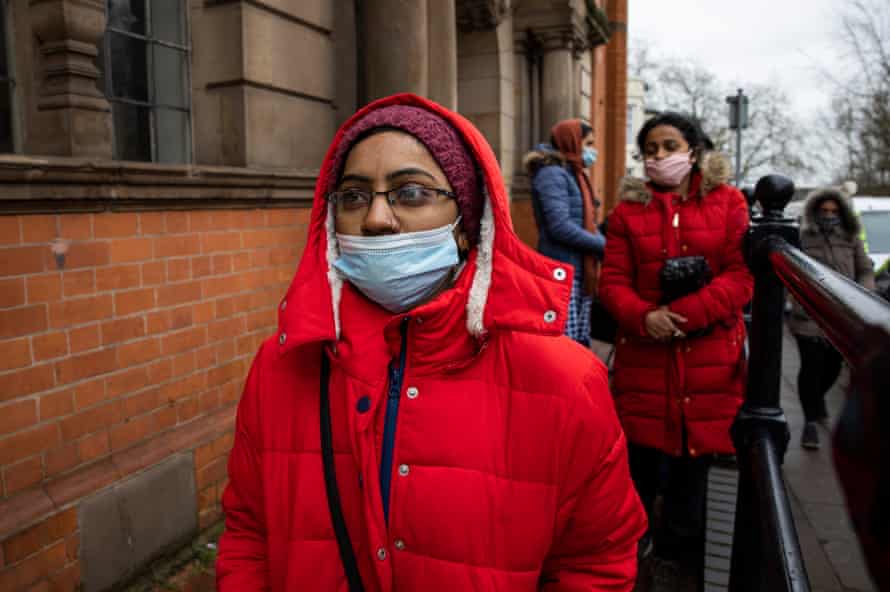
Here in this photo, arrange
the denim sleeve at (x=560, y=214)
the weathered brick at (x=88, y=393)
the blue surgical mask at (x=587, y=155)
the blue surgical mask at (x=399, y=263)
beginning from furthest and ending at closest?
the blue surgical mask at (x=587, y=155)
the denim sleeve at (x=560, y=214)
the weathered brick at (x=88, y=393)
the blue surgical mask at (x=399, y=263)

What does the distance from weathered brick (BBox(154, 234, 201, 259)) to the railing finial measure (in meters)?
2.54

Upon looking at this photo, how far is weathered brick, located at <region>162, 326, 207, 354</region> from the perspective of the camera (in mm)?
3436

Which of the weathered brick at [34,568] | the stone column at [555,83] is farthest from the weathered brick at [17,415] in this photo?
the stone column at [555,83]

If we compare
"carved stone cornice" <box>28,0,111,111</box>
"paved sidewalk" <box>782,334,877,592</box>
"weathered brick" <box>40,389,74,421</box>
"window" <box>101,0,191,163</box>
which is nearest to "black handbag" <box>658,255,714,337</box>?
"paved sidewalk" <box>782,334,877,592</box>

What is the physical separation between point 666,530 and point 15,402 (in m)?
2.74

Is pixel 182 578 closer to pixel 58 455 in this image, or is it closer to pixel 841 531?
pixel 58 455

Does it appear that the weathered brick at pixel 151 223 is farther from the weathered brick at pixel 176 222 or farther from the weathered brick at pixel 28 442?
the weathered brick at pixel 28 442

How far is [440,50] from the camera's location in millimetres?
6113

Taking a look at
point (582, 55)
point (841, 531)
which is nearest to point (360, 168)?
point (841, 531)

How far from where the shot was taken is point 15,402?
2.68m

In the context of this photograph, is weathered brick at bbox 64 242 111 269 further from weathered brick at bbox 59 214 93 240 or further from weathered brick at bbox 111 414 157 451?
weathered brick at bbox 111 414 157 451

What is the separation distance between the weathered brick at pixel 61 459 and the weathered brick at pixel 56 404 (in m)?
0.14

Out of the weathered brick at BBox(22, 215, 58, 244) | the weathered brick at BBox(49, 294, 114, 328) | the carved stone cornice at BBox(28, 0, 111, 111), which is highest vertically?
the carved stone cornice at BBox(28, 0, 111, 111)

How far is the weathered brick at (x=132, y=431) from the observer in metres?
3.16
